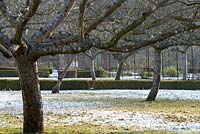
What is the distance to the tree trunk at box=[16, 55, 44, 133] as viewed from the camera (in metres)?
8.31

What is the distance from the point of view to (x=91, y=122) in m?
11.0

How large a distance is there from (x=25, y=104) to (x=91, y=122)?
2937 millimetres

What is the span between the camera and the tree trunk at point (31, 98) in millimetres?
8312

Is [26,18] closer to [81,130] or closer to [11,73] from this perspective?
[81,130]

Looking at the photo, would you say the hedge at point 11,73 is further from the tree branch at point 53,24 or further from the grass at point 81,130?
the tree branch at point 53,24

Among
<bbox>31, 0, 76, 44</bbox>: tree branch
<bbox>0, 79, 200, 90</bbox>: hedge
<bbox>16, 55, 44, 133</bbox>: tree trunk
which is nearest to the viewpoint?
<bbox>31, 0, 76, 44</bbox>: tree branch

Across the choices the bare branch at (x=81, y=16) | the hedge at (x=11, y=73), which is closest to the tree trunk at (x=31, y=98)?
the bare branch at (x=81, y=16)

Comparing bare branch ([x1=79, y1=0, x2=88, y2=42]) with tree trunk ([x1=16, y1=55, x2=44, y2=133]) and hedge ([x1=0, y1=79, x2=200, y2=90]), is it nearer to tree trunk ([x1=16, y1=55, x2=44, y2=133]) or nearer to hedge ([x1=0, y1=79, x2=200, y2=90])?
tree trunk ([x1=16, y1=55, x2=44, y2=133])

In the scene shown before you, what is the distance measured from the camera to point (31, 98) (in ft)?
27.5

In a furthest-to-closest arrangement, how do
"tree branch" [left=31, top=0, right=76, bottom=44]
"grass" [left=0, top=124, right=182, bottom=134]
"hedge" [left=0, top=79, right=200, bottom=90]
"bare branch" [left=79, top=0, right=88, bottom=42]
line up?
"hedge" [left=0, top=79, right=200, bottom=90] < "grass" [left=0, top=124, right=182, bottom=134] < "tree branch" [left=31, top=0, right=76, bottom=44] < "bare branch" [left=79, top=0, right=88, bottom=42]

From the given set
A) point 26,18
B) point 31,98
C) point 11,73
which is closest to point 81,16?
point 26,18

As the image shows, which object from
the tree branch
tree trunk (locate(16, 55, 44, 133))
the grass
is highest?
the tree branch

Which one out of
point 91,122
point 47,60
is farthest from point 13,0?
point 47,60

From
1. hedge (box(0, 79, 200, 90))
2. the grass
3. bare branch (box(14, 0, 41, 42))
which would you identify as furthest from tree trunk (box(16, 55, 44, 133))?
hedge (box(0, 79, 200, 90))
